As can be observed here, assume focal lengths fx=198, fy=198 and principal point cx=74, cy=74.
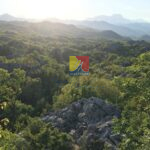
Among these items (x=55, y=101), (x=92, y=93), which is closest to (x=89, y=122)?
(x=92, y=93)

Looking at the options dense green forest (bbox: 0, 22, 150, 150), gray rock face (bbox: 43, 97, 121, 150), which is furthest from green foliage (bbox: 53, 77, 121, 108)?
gray rock face (bbox: 43, 97, 121, 150)

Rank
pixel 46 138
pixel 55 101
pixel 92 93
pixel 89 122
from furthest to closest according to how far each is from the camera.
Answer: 1. pixel 55 101
2. pixel 92 93
3. pixel 89 122
4. pixel 46 138

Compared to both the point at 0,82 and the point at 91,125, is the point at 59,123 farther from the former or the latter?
the point at 0,82

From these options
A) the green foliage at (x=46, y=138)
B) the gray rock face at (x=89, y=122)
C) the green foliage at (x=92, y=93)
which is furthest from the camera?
the green foliage at (x=92, y=93)

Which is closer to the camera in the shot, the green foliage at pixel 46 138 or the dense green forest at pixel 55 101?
the dense green forest at pixel 55 101

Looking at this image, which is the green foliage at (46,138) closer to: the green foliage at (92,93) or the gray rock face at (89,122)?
the gray rock face at (89,122)

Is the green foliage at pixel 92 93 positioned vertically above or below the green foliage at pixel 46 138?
above

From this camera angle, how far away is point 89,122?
701 inches

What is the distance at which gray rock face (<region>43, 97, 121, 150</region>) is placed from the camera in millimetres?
15094

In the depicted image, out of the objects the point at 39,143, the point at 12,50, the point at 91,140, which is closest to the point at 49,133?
the point at 39,143

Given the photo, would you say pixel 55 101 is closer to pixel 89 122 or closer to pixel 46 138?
pixel 89 122

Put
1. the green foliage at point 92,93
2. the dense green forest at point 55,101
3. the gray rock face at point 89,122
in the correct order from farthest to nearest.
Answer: the green foliage at point 92,93
the gray rock face at point 89,122
the dense green forest at point 55,101

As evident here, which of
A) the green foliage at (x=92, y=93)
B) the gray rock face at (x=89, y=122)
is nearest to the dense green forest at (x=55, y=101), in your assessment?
the green foliage at (x=92, y=93)

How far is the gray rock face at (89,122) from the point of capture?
49.5ft
